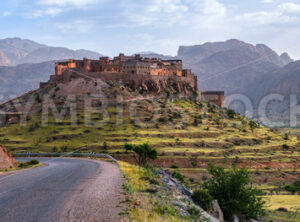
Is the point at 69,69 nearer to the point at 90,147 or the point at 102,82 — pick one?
the point at 102,82

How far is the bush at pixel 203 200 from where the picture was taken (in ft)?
79.5

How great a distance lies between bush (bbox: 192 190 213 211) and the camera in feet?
79.5

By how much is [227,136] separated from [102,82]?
44714 mm

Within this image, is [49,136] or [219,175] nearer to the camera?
[219,175]

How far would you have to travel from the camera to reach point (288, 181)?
7531cm

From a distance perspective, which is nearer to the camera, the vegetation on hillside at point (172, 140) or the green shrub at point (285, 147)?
the vegetation on hillside at point (172, 140)

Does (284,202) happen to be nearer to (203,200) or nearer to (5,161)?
(203,200)

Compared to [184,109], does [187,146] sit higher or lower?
lower

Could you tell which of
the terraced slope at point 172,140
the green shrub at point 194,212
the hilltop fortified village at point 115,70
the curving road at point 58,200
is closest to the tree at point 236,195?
the green shrub at point 194,212

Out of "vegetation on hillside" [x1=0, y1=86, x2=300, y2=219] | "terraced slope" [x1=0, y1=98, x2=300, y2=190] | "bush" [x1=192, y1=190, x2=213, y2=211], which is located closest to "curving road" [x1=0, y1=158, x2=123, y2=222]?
"bush" [x1=192, y1=190, x2=213, y2=211]

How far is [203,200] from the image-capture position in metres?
24.5

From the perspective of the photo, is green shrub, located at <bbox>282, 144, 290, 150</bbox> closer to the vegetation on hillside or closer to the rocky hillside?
the vegetation on hillside

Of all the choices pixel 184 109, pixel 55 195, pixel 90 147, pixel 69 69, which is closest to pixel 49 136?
pixel 90 147

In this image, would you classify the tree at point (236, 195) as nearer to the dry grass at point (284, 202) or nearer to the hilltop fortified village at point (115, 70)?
the dry grass at point (284, 202)
